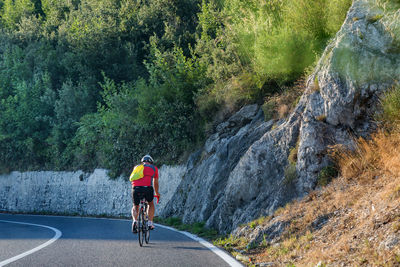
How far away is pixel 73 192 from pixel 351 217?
72.7 feet

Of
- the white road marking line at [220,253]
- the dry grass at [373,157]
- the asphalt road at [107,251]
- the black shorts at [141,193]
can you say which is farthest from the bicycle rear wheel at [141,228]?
the dry grass at [373,157]

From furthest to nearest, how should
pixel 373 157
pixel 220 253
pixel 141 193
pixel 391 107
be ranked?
pixel 141 193 → pixel 391 107 → pixel 373 157 → pixel 220 253

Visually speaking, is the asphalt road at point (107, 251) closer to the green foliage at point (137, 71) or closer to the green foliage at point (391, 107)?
the green foliage at point (391, 107)

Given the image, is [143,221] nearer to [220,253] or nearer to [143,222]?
[143,222]

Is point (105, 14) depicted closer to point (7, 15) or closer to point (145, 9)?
point (145, 9)

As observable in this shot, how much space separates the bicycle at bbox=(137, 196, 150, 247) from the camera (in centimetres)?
1052

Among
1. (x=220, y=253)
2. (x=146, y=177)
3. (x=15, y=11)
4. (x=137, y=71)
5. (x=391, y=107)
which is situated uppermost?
(x=15, y=11)

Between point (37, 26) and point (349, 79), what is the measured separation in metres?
35.2

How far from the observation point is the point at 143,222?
35.8 feet

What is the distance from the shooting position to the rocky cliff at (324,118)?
10562 mm

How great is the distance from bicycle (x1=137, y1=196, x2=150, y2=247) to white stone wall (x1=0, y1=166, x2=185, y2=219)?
9.79 m

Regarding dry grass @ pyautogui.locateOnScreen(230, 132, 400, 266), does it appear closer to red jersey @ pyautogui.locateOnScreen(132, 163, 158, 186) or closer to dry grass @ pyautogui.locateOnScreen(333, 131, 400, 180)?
dry grass @ pyautogui.locateOnScreen(333, 131, 400, 180)

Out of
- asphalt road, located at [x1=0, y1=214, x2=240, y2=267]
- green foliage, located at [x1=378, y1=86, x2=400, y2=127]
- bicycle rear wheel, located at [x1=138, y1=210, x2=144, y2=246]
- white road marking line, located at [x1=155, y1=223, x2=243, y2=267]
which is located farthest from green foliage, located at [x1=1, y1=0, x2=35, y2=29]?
green foliage, located at [x1=378, y1=86, x2=400, y2=127]

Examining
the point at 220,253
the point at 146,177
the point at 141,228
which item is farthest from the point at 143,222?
the point at 220,253
